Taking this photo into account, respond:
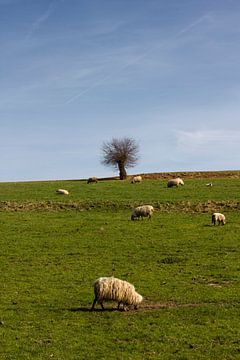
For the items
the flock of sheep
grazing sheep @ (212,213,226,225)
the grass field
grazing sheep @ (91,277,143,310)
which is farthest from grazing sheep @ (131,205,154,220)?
grazing sheep @ (91,277,143,310)

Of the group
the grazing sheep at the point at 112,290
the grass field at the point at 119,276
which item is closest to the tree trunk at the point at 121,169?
the grass field at the point at 119,276

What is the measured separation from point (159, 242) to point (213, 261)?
18.4 ft

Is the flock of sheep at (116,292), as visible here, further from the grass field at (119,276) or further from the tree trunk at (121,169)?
the tree trunk at (121,169)

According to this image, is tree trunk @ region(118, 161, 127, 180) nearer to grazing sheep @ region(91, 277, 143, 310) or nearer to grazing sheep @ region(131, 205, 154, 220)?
grazing sheep @ region(131, 205, 154, 220)

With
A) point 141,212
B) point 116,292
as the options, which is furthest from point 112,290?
point 141,212

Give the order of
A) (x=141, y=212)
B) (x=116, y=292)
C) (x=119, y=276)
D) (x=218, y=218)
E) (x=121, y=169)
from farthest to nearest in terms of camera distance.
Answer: (x=121, y=169), (x=141, y=212), (x=218, y=218), (x=119, y=276), (x=116, y=292)

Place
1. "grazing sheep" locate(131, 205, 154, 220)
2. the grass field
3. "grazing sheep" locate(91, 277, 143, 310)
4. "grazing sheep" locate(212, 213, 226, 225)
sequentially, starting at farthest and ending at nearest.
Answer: "grazing sheep" locate(131, 205, 154, 220) → "grazing sheep" locate(212, 213, 226, 225) → "grazing sheep" locate(91, 277, 143, 310) → the grass field

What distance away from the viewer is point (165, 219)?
39375 mm

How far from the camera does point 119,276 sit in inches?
922

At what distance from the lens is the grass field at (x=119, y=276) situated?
600 inches

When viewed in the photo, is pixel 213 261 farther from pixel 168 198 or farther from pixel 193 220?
pixel 168 198

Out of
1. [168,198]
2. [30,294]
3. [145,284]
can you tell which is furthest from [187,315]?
[168,198]

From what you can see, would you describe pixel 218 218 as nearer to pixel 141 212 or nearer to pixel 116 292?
pixel 141 212

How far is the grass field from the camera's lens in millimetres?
15242
